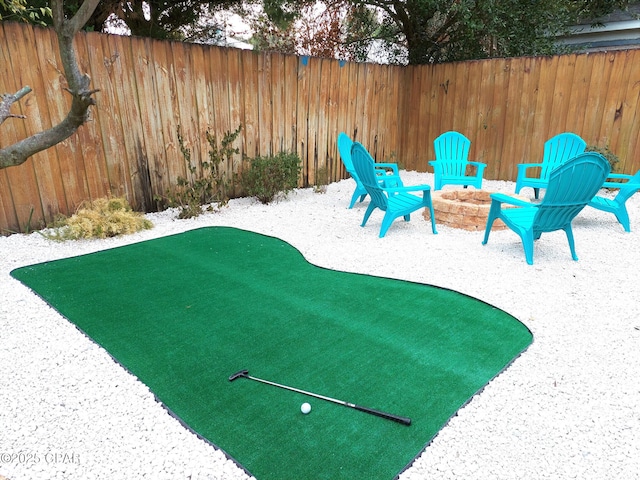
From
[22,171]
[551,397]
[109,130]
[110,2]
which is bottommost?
[551,397]

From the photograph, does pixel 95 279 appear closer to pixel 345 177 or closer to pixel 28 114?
pixel 28 114

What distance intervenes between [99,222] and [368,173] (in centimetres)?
252

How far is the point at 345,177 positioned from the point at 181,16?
3826mm

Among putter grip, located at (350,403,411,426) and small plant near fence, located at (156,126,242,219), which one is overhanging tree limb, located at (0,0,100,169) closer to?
putter grip, located at (350,403,411,426)

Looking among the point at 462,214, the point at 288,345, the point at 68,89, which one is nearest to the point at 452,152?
the point at 462,214

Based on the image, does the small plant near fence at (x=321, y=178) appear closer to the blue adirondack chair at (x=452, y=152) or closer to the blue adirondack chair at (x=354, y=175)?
the blue adirondack chair at (x=354, y=175)

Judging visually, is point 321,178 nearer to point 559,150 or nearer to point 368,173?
point 368,173

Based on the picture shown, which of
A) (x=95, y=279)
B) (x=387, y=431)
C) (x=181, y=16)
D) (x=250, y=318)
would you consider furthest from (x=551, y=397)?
(x=181, y=16)

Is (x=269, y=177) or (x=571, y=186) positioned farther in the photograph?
(x=269, y=177)

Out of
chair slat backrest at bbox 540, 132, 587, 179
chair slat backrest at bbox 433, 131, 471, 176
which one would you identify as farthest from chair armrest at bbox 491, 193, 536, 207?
chair slat backrest at bbox 433, 131, 471, 176

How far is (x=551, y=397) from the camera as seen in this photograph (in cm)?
172

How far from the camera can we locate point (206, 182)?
479 centimetres

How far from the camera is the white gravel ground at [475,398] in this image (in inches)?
54.2

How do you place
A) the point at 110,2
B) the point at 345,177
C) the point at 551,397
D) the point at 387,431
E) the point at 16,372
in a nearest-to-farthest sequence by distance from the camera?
the point at 387,431, the point at 551,397, the point at 16,372, the point at 110,2, the point at 345,177
